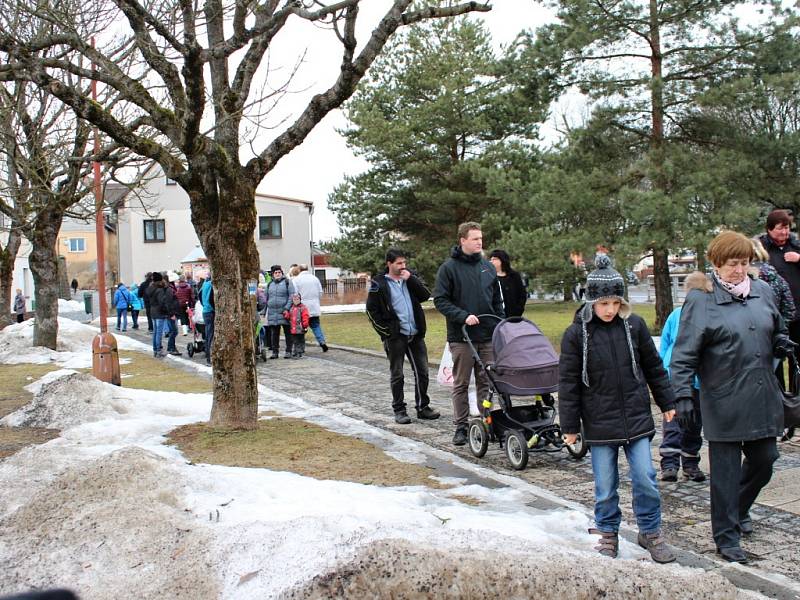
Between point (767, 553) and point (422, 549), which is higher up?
point (422, 549)

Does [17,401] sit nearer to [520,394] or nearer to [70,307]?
[520,394]

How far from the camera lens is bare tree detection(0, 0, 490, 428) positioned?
791 centimetres

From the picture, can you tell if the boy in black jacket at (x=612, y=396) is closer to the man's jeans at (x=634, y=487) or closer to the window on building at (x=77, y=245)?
the man's jeans at (x=634, y=487)

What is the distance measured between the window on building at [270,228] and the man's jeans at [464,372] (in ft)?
158

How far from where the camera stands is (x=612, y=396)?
4.93 meters

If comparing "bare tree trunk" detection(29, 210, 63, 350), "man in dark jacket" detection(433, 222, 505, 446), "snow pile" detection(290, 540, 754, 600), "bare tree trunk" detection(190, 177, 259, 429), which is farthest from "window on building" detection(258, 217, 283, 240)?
"snow pile" detection(290, 540, 754, 600)

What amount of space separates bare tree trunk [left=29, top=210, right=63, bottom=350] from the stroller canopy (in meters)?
13.8

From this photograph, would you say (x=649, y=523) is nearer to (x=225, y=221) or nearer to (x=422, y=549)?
(x=422, y=549)

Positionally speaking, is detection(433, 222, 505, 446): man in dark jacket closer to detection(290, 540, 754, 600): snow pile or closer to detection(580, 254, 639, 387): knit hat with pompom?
detection(580, 254, 639, 387): knit hat with pompom

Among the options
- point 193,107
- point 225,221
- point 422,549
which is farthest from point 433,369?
point 422,549

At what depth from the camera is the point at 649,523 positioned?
A: 194 inches

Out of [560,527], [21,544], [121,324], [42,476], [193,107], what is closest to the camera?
[21,544]

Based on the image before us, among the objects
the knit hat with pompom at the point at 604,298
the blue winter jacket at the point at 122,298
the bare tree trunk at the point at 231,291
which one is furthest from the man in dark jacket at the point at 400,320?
the blue winter jacket at the point at 122,298

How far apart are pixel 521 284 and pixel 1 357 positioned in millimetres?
13697
